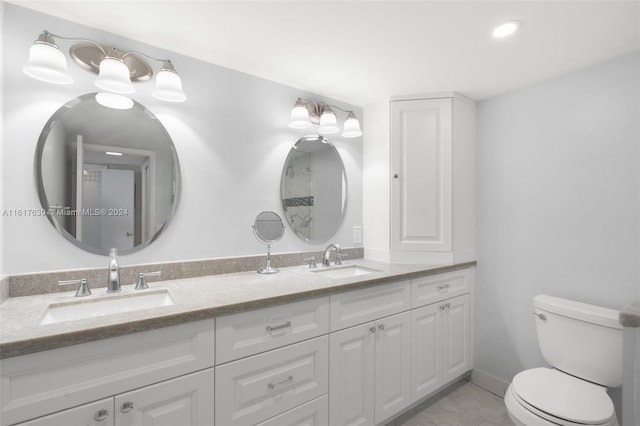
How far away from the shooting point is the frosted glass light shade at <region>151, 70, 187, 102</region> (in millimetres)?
1401

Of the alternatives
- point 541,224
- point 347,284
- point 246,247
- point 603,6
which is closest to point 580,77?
point 603,6

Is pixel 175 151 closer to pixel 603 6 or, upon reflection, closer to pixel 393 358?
pixel 393 358

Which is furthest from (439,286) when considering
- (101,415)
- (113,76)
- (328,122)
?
(113,76)

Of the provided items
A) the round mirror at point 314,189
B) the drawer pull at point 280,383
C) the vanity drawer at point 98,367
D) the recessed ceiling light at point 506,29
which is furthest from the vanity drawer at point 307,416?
the recessed ceiling light at point 506,29

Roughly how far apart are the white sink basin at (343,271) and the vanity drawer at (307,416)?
0.74 m

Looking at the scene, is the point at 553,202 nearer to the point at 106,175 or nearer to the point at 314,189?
the point at 314,189

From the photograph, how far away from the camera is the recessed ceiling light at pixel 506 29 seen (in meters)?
1.36

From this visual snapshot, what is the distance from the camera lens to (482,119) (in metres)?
2.28

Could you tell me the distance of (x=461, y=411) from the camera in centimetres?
191

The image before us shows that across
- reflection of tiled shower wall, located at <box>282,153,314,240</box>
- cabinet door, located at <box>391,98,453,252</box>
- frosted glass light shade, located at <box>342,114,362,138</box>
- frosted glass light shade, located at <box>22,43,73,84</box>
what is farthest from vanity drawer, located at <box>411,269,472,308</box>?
frosted glass light shade, located at <box>22,43,73,84</box>

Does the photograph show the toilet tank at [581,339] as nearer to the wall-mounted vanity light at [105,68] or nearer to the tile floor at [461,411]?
the tile floor at [461,411]

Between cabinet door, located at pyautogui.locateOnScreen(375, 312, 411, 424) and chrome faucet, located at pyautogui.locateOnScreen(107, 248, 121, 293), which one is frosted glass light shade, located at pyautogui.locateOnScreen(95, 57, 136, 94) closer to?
chrome faucet, located at pyautogui.locateOnScreen(107, 248, 121, 293)

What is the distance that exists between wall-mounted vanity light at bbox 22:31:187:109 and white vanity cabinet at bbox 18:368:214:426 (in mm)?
1236

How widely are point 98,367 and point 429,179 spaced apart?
2.11m
